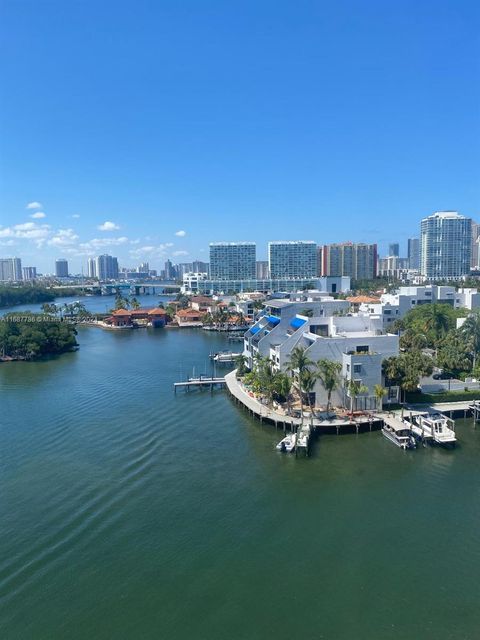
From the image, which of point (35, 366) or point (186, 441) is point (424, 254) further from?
point (186, 441)

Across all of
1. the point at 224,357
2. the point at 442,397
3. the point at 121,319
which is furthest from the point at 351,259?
the point at 442,397

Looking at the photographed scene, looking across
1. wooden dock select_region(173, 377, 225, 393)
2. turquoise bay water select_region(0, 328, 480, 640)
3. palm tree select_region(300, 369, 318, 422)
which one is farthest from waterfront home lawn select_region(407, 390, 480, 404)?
wooden dock select_region(173, 377, 225, 393)

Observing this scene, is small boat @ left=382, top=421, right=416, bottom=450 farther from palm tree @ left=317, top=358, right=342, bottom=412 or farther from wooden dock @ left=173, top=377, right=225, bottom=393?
wooden dock @ left=173, top=377, right=225, bottom=393

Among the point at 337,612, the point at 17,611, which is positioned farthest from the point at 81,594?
the point at 337,612

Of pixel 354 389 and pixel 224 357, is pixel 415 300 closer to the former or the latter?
pixel 224 357

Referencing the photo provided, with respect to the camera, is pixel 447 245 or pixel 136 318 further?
pixel 447 245

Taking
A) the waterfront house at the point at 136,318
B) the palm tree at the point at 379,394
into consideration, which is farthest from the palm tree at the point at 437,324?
the waterfront house at the point at 136,318
